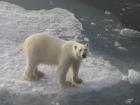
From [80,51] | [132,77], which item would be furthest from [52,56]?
[132,77]

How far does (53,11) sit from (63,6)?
1.05ft

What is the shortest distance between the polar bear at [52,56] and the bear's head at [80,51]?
0.05 meters

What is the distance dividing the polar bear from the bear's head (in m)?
0.05

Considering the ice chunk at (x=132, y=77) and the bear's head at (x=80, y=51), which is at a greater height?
the bear's head at (x=80, y=51)

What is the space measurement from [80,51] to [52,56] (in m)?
0.38

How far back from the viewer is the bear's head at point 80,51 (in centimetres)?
389

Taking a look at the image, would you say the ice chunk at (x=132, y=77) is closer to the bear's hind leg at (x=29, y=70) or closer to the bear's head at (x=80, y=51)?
the bear's head at (x=80, y=51)

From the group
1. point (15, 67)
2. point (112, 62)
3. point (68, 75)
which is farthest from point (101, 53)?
point (15, 67)

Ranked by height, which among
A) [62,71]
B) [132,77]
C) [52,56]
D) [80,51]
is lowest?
[132,77]

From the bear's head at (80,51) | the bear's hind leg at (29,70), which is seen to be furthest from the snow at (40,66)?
the bear's head at (80,51)

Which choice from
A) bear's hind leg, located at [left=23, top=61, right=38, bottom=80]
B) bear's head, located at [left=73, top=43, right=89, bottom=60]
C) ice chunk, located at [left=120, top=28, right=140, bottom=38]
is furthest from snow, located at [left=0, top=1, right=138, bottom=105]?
ice chunk, located at [left=120, top=28, right=140, bottom=38]

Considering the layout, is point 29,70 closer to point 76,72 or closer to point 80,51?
point 76,72

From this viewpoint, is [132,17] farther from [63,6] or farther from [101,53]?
[101,53]

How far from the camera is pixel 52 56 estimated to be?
4.19 meters
